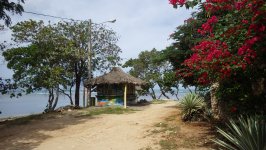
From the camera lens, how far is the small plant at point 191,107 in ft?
46.4

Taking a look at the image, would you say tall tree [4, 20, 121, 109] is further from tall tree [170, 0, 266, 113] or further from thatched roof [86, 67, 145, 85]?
tall tree [170, 0, 266, 113]

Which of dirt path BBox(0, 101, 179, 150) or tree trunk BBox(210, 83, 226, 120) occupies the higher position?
tree trunk BBox(210, 83, 226, 120)

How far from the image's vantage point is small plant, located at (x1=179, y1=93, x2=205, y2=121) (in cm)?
1413

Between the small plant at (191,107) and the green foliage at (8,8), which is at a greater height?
the green foliage at (8,8)

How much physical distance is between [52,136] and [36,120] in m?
5.57

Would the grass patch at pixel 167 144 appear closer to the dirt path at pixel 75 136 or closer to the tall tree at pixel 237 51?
the dirt path at pixel 75 136

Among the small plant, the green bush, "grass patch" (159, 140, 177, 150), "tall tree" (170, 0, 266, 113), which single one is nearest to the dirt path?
"grass patch" (159, 140, 177, 150)

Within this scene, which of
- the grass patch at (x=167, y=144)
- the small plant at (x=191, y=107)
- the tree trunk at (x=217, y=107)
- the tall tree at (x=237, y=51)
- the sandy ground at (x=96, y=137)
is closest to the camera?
the tall tree at (x=237, y=51)

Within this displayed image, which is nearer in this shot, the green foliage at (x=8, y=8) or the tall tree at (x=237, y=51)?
the tall tree at (x=237, y=51)

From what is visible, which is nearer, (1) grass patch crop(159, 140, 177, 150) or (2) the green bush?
(2) the green bush

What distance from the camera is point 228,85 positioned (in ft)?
31.0

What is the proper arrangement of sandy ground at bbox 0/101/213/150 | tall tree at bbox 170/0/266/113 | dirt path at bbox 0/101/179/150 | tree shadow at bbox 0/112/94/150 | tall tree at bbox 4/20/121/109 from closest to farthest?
tall tree at bbox 170/0/266/113 → sandy ground at bbox 0/101/213/150 → dirt path at bbox 0/101/179/150 → tree shadow at bbox 0/112/94/150 → tall tree at bbox 4/20/121/109

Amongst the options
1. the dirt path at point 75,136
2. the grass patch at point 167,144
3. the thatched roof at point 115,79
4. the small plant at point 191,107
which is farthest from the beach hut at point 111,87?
the grass patch at point 167,144

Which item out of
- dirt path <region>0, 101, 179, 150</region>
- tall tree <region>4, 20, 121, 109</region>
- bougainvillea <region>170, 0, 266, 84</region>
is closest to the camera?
bougainvillea <region>170, 0, 266, 84</region>
